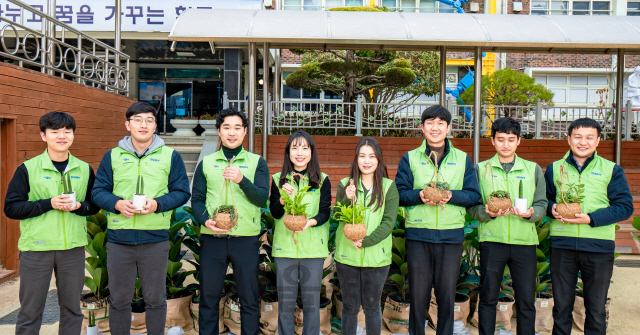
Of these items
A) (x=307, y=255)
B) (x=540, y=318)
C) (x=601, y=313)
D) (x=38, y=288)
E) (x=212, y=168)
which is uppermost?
(x=212, y=168)

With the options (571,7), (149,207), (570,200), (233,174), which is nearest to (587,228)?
(570,200)

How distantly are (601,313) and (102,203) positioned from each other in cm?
341

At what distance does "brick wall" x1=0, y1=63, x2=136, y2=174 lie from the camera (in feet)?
15.6

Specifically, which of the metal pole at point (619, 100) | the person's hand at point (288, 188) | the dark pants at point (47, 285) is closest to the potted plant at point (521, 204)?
the person's hand at point (288, 188)

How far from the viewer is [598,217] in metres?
2.92

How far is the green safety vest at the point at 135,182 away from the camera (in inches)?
112

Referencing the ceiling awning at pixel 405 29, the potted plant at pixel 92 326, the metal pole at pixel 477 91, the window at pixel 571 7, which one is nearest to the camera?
the potted plant at pixel 92 326

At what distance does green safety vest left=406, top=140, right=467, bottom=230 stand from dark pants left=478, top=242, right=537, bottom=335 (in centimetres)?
33

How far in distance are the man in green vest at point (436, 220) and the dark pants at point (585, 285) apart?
2.33ft

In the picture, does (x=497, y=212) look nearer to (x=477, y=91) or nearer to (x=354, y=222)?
(x=354, y=222)

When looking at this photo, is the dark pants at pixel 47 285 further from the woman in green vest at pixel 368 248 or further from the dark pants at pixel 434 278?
the dark pants at pixel 434 278

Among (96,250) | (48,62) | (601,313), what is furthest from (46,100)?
(601,313)

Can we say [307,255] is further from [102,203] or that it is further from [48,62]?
[48,62]

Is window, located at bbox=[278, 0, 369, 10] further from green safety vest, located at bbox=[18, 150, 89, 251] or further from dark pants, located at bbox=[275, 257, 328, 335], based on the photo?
dark pants, located at bbox=[275, 257, 328, 335]
